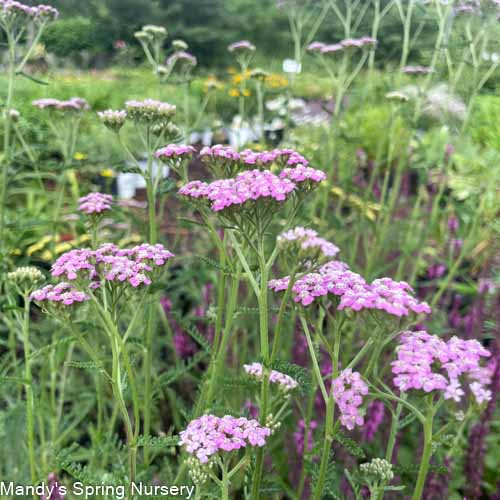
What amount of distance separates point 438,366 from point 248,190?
0.44 metres


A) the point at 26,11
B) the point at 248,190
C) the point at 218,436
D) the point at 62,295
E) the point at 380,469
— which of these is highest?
→ the point at 26,11

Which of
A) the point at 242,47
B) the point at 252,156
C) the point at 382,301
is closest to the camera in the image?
the point at 382,301

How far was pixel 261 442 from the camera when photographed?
965mm

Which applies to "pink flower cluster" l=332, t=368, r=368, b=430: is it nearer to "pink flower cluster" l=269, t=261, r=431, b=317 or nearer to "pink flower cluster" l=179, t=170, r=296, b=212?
"pink flower cluster" l=269, t=261, r=431, b=317

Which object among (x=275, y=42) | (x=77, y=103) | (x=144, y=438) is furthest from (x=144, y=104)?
(x=275, y=42)

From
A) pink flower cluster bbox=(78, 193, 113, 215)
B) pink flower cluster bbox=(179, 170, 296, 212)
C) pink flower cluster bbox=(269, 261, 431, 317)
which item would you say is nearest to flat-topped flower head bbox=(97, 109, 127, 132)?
pink flower cluster bbox=(78, 193, 113, 215)

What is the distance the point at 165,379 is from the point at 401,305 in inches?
27.0

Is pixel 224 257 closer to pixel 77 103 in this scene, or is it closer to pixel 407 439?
pixel 77 103

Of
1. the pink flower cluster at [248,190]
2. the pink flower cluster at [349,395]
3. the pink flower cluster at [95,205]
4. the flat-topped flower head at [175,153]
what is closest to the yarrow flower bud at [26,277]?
the pink flower cluster at [95,205]

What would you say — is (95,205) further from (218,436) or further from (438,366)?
(438,366)

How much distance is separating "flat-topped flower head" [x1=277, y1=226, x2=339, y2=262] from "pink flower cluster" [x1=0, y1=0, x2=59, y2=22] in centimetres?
115

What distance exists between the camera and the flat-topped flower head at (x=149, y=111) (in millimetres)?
1376

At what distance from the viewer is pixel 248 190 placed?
40.1 inches

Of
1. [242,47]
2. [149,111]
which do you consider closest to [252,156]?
[149,111]
